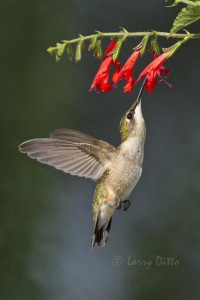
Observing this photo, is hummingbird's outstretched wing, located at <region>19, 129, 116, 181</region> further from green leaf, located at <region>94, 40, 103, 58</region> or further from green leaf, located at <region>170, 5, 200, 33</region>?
green leaf, located at <region>170, 5, 200, 33</region>

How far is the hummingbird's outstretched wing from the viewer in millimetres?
1903

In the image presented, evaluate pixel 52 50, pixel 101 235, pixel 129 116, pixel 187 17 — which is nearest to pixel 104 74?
pixel 129 116

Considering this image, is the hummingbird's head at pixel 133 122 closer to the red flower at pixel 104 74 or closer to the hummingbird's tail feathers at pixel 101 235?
the red flower at pixel 104 74

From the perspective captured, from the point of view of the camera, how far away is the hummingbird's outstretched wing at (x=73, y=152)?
74.9 inches

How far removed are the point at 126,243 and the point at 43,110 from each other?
79 centimetres

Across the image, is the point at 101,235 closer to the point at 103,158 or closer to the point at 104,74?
the point at 103,158

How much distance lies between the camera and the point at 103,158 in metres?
2.12

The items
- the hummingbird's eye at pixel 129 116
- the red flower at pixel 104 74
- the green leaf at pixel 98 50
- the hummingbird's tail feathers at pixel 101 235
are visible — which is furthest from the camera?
the hummingbird's tail feathers at pixel 101 235

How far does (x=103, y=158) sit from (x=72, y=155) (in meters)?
0.11

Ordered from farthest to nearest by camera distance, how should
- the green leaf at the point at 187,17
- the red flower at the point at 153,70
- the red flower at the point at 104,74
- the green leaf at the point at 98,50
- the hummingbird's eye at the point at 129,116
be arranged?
the hummingbird's eye at the point at 129,116
the red flower at the point at 104,74
the red flower at the point at 153,70
the green leaf at the point at 98,50
the green leaf at the point at 187,17

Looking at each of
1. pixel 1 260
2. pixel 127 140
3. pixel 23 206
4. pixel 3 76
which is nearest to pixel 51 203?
pixel 23 206

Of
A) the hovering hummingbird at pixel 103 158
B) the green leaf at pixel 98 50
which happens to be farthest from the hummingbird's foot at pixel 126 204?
the green leaf at pixel 98 50

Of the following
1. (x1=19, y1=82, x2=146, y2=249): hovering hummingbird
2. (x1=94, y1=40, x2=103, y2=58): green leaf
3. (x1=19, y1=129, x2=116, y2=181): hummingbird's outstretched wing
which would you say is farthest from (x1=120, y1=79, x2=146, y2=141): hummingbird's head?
(x1=94, y1=40, x2=103, y2=58): green leaf

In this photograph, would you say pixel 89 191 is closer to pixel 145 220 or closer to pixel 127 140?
pixel 145 220
